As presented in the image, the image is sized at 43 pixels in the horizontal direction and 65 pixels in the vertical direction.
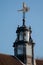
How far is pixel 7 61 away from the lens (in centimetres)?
4894

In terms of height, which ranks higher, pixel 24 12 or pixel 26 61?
pixel 24 12

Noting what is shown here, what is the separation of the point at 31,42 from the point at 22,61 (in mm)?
3354

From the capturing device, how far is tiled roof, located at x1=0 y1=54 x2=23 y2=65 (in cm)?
4822

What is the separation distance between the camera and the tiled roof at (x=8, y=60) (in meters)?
48.2

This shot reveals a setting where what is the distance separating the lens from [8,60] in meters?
49.5

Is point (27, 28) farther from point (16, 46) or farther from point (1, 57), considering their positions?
point (1, 57)

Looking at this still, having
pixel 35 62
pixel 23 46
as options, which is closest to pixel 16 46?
pixel 23 46

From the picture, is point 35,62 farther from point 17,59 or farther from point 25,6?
point 25,6

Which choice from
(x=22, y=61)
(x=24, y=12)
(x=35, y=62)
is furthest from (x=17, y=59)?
(x=24, y=12)

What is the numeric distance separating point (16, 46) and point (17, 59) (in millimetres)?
2073

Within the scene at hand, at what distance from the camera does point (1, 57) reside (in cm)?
4919

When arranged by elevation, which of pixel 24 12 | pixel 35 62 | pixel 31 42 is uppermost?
pixel 24 12

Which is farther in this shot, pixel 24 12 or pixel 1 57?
pixel 24 12

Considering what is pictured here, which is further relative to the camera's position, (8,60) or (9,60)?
(9,60)
